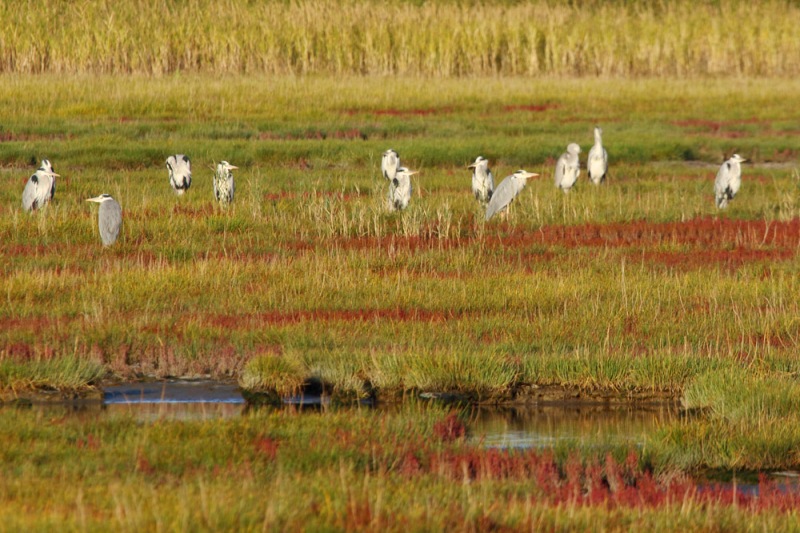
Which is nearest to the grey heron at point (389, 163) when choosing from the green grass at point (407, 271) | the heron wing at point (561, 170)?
the green grass at point (407, 271)

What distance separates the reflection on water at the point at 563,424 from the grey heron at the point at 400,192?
746 centimetres

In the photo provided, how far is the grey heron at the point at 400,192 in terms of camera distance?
15453 millimetres

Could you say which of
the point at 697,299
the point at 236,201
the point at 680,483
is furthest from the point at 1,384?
the point at 236,201

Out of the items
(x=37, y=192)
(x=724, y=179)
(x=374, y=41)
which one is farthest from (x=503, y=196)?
(x=374, y=41)

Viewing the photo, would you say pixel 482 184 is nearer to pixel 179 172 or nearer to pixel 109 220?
pixel 179 172

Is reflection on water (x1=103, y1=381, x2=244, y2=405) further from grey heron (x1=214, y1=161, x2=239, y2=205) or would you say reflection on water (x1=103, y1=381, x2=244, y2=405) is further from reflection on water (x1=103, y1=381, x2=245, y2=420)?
grey heron (x1=214, y1=161, x2=239, y2=205)

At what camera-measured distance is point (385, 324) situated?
9.72 metres

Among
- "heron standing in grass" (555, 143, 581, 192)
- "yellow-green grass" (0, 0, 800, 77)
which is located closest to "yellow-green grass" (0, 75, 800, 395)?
"heron standing in grass" (555, 143, 581, 192)

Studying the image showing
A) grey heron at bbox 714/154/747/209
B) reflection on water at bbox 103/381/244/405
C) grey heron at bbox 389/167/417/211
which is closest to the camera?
reflection on water at bbox 103/381/244/405

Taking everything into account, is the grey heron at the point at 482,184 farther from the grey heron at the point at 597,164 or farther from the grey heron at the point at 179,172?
the grey heron at the point at 179,172

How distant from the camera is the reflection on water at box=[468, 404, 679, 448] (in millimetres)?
7289

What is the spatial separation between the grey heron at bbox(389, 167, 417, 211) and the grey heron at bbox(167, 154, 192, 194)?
2.93m

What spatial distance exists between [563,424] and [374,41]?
27.7 meters

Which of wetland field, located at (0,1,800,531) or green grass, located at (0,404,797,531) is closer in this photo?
green grass, located at (0,404,797,531)
